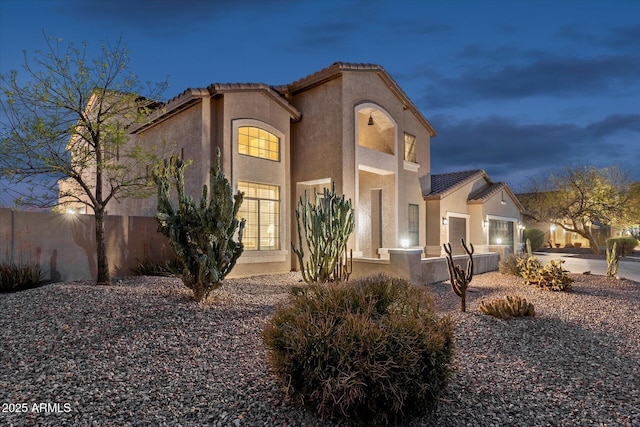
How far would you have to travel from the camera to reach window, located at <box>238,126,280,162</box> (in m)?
12.7

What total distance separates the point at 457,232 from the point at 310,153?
9.89 metres

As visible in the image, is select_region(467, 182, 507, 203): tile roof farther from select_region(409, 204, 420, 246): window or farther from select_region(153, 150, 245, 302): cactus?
select_region(153, 150, 245, 302): cactus

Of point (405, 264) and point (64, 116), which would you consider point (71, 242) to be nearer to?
point (64, 116)

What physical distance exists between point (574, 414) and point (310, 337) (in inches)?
118

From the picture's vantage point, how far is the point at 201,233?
7.52 meters

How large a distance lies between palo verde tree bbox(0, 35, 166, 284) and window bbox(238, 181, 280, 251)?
3.87 m

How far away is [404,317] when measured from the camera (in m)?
3.94

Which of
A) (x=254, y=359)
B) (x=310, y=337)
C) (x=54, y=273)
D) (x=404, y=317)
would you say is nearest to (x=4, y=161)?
(x=54, y=273)

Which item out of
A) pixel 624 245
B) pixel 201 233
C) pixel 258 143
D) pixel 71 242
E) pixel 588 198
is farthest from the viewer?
pixel 588 198

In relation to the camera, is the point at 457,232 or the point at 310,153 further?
the point at 457,232

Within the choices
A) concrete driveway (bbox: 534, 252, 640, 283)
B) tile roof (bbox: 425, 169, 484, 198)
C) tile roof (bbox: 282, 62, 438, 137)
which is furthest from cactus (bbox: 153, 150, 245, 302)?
concrete driveway (bbox: 534, 252, 640, 283)

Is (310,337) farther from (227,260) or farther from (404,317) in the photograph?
(227,260)

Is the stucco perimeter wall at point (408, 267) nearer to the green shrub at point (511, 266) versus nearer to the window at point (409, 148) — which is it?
the green shrub at point (511, 266)

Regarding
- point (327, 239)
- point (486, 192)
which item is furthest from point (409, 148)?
point (327, 239)
